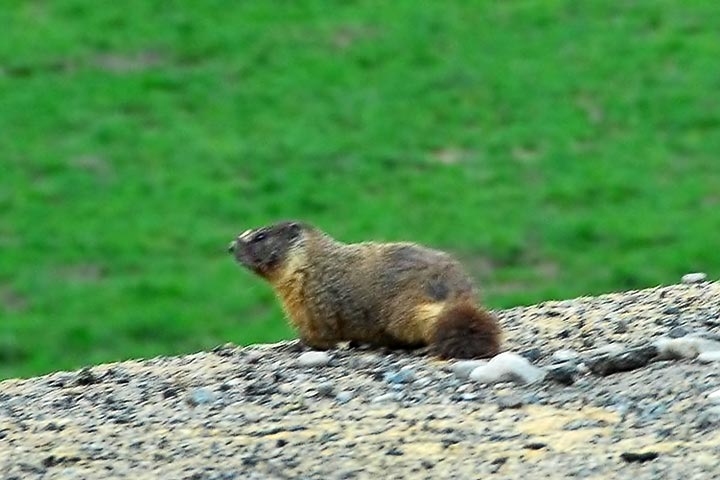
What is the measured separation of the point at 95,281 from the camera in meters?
12.0

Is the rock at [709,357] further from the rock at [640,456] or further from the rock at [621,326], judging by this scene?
the rock at [640,456]


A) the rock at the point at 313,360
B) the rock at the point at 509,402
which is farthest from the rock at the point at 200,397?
the rock at the point at 509,402

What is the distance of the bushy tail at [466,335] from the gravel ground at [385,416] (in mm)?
112

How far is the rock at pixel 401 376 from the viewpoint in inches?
208

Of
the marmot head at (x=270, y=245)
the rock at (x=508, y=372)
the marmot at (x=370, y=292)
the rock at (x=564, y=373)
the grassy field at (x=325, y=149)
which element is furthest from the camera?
the grassy field at (x=325, y=149)

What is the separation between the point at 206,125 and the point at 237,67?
1336 millimetres

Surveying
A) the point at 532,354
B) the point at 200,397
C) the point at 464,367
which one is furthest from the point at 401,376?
the point at 200,397

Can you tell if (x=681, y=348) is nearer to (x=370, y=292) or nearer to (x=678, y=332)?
(x=678, y=332)

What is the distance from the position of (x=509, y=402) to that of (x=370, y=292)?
1.46 metres

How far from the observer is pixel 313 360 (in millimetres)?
5824

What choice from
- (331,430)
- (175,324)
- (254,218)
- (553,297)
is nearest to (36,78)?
(254,218)

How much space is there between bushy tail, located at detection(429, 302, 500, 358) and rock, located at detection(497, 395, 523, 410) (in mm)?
665

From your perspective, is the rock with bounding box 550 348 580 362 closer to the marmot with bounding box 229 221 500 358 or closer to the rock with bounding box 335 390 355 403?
the marmot with bounding box 229 221 500 358

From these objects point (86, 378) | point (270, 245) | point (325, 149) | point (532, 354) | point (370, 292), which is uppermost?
point (270, 245)
